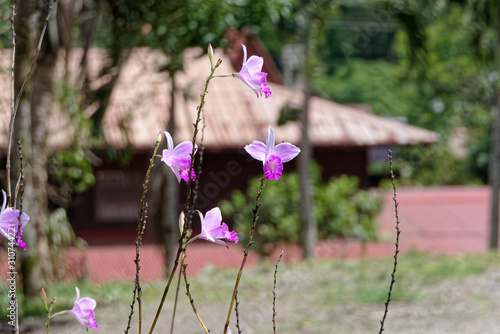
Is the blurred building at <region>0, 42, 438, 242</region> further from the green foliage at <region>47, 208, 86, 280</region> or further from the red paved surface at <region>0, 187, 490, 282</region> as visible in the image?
the green foliage at <region>47, 208, 86, 280</region>

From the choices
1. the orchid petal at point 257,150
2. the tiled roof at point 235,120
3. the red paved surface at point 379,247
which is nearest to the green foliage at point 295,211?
the red paved surface at point 379,247

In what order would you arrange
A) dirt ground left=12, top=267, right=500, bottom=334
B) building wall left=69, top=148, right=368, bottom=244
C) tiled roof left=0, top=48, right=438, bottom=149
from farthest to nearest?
building wall left=69, top=148, right=368, bottom=244 < tiled roof left=0, top=48, right=438, bottom=149 < dirt ground left=12, top=267, right=500, bottom=334

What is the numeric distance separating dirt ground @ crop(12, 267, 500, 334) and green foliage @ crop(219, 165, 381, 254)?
520 centimetres

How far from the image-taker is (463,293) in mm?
6379

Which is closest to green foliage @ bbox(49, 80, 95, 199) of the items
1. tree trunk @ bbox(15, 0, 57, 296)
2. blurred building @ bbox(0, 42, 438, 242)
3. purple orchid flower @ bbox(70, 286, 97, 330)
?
tree trunk @ bbox(15, 0, 57, 296)

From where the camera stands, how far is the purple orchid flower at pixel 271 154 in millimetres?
1539

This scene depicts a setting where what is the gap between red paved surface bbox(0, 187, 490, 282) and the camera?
1174 centimetres

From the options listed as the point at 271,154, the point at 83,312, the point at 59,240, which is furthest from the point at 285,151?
the point at 59,240

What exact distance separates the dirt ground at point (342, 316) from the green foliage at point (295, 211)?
5.20 meters

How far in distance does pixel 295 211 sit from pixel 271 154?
1093 cm

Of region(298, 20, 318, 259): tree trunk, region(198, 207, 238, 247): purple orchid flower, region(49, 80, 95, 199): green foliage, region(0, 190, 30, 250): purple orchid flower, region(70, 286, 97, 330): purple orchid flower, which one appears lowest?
region(298, 20, 318, 259): tree trunk

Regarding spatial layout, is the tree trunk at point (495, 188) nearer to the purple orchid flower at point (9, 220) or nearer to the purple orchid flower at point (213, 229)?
the purple orchid flower at point (213, 229)

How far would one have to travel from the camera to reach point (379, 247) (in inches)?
524

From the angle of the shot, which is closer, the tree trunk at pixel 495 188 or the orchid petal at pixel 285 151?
the orchid petal at pixel 285 151
